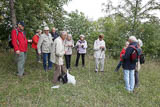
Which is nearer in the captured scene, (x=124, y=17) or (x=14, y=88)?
(x=14, y=88)

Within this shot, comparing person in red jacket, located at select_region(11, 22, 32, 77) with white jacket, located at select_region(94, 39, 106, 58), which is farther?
white jacket, located at select_region(94, 39, 106, 58)

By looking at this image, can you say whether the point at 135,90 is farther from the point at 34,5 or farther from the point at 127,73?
the point at 34,5

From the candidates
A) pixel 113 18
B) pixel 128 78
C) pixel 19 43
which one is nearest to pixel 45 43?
pixel 19 43

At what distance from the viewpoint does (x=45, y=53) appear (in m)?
4.92

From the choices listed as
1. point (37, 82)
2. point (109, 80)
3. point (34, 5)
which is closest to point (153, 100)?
point (109, 80)

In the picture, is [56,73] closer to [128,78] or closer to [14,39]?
[14,39]

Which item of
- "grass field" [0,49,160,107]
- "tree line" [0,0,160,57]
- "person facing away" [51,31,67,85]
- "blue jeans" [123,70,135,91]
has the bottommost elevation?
"grass field" [0,49,160,107]

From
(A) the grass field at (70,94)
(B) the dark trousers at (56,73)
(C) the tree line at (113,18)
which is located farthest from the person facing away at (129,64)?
(C) the tree line at (113,18)

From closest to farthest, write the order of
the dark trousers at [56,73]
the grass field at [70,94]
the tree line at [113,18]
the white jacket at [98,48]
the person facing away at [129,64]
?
the grass field at [70,94]
the person facing away at [129,64]
the dark trousers at [56,73]
the white jacket at [98,48]
the tree line at [113,18]

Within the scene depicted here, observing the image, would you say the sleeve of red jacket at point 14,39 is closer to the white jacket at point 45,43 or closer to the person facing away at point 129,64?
the white jacket at point 45,43

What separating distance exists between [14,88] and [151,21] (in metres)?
7.43

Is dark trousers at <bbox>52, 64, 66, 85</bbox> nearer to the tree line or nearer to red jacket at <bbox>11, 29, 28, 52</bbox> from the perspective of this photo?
red jacket at <bbox>11, 29, 28, 52</bbox>

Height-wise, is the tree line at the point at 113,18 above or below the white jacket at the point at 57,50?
above

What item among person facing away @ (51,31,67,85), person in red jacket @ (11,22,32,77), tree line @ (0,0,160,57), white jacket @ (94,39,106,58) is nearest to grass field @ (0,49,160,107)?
person facing away @ (51,31,67,85)
